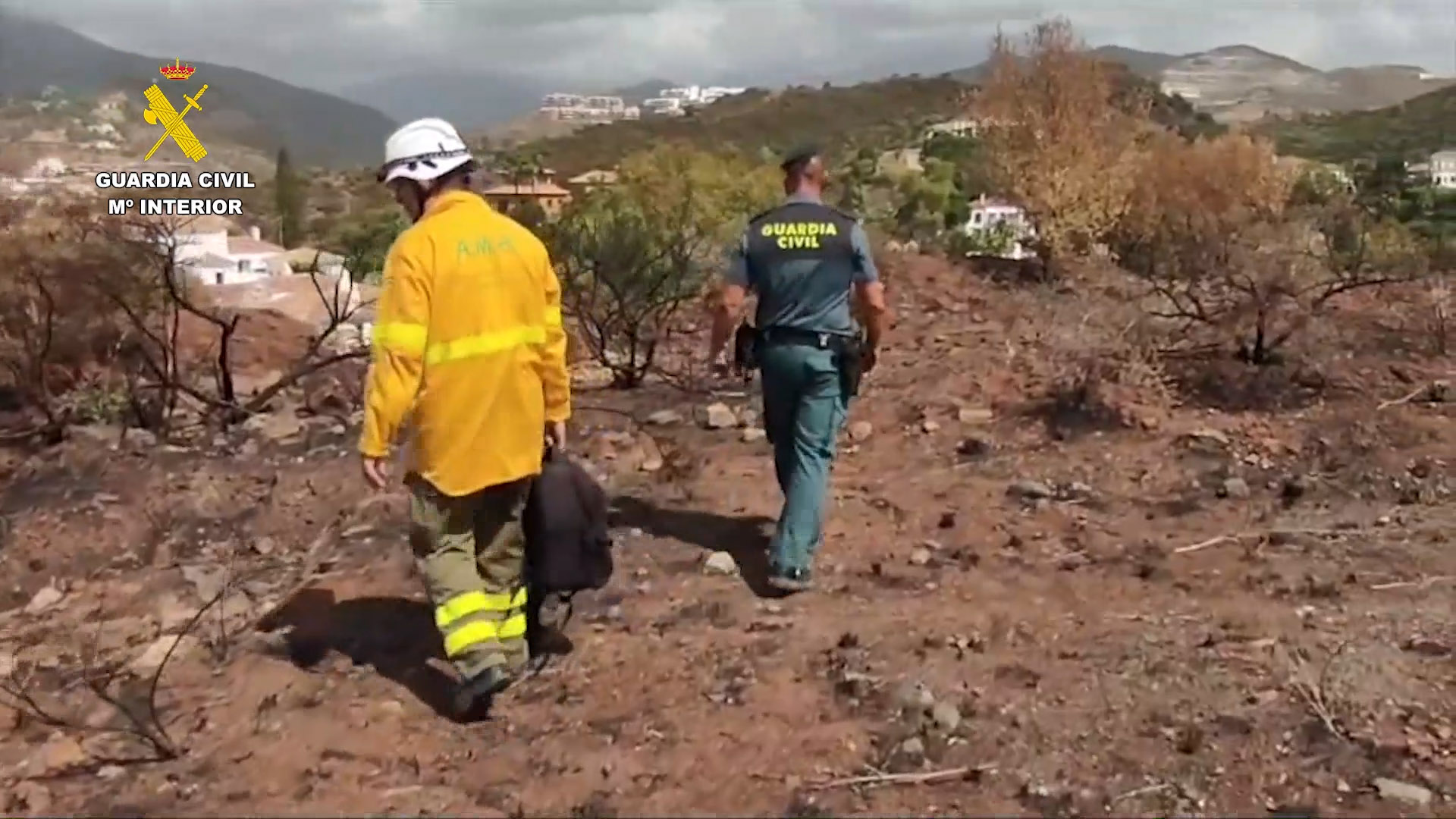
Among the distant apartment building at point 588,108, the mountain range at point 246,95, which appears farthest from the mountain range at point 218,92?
the distant apartment building at point 588,108

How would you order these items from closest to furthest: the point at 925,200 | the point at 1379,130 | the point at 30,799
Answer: the point at 30,799
the point at 925,200
the point at 1379,130

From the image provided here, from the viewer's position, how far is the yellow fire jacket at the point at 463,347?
12.2 feet

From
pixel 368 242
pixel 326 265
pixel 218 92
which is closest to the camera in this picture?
pixel 368 242

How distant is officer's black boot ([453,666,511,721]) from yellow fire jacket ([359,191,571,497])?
53 centimetres

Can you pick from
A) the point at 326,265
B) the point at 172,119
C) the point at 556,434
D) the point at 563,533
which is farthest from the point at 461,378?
the point at 172,119

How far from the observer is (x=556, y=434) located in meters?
4.21

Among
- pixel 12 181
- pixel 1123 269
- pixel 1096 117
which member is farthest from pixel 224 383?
pixel 1096 117

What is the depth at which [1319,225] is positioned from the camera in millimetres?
10891

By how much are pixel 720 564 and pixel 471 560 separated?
139 cm

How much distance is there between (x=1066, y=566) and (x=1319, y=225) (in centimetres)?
699

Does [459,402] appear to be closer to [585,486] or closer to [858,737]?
[585,486]

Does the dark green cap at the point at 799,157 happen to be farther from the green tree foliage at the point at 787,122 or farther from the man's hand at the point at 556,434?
the green tree foliage at the point at 787,122

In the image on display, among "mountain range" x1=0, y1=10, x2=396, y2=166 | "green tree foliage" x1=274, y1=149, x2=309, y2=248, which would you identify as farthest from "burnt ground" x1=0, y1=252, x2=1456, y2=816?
"green tree foliage" x1=274, y1=149, x2=309, y2=248

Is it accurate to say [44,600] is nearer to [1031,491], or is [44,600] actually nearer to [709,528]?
[709,528]
